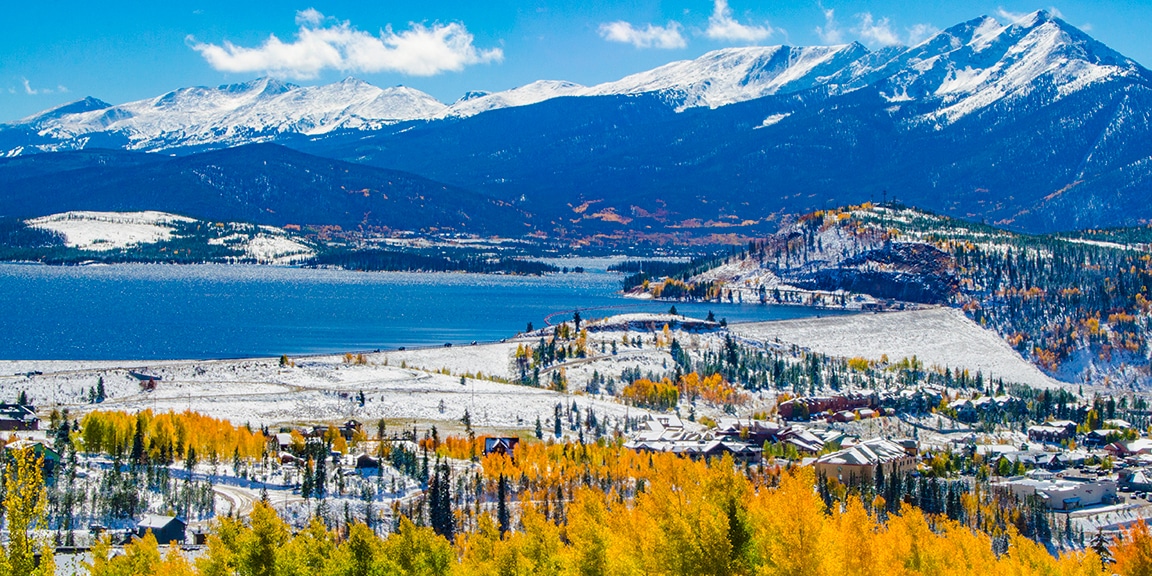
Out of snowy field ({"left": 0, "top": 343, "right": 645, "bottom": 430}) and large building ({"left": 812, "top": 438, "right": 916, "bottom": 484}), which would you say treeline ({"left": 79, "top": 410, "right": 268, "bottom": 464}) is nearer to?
snowy field ({"left": 0, "top": 343, "right": 645, "bottom": 430})

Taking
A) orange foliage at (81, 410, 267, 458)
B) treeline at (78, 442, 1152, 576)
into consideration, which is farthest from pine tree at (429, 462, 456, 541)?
orange foliage at (81, 410, 267, 458)

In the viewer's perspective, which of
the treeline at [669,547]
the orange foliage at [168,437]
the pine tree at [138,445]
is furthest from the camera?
the orange foliage at [168,437]

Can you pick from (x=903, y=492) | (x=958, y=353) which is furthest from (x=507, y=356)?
(x=903, y=492)

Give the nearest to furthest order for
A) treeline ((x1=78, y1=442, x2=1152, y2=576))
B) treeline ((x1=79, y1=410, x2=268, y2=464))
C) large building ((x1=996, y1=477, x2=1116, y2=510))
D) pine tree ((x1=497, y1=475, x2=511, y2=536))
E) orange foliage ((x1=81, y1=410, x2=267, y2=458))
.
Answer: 1. treeline ((x1=78, y1=442, x2=1152, y2=576))
2. pine tree ((x1=497, y1=475, x2=511, y2=536))
3. treeline ((x1=79, y1=410, x2=268, y2=464))
4. large building ((x1=996, y1=477, x2=1116, y2=510))
5. orange foliage ((x1=81, y1=410, x2=267, y2=458))

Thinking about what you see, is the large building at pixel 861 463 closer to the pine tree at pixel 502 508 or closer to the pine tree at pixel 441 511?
the pine tree at pixel 502 508

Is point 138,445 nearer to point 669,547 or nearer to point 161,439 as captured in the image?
point 161,439

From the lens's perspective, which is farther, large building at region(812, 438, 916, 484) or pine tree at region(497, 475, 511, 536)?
large building at region(812, 438, 916, 484)

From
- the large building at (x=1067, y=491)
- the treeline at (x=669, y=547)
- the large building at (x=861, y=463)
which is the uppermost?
the treeline at (x=669, y=547)

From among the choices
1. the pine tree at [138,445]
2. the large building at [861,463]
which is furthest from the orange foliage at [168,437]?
the large building at [861,463]

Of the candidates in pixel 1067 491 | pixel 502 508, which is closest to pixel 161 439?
pixel 502 508

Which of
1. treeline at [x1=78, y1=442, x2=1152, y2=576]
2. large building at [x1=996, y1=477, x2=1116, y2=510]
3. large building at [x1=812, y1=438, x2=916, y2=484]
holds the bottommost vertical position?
large building at [x1=996, y1=477, x2=1116, y2=510]
